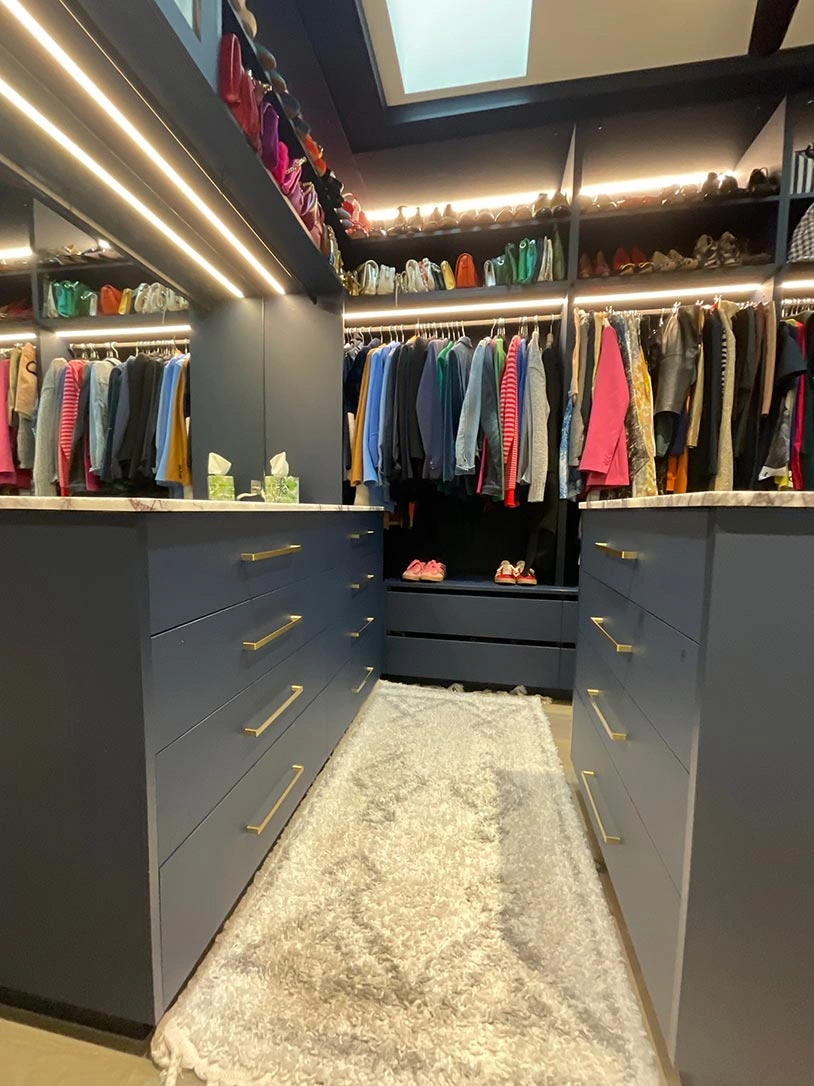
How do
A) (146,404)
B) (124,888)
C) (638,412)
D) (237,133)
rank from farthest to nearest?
(638,412) → (146,404) → (237,133) → (124,888)

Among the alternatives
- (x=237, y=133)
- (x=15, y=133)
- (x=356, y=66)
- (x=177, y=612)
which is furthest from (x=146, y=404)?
(x=356, y=66)

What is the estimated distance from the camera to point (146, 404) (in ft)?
4.77

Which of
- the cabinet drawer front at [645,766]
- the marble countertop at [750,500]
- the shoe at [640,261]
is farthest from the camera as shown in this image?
the shoe at [640,261]

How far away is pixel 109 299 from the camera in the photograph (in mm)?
1296

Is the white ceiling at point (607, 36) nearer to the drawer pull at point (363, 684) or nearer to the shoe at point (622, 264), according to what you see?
the shoe at point (622, 264)

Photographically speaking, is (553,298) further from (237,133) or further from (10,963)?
(10,963)

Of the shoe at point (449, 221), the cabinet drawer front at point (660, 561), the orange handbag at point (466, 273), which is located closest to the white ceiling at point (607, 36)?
the shoe at point (449, 221)

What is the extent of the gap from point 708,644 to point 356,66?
7.86 feet

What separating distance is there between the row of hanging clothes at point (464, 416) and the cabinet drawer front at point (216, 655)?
1.04 meters

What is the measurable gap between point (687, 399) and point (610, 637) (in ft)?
4.75

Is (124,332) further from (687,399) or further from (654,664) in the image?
(687,399)

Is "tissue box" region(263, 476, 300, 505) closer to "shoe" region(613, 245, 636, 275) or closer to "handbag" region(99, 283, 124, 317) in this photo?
"handbag" region(99, 283, 124, 317)

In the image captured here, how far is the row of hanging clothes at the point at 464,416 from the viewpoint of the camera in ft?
6.72

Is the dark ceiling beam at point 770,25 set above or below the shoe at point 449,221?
above
